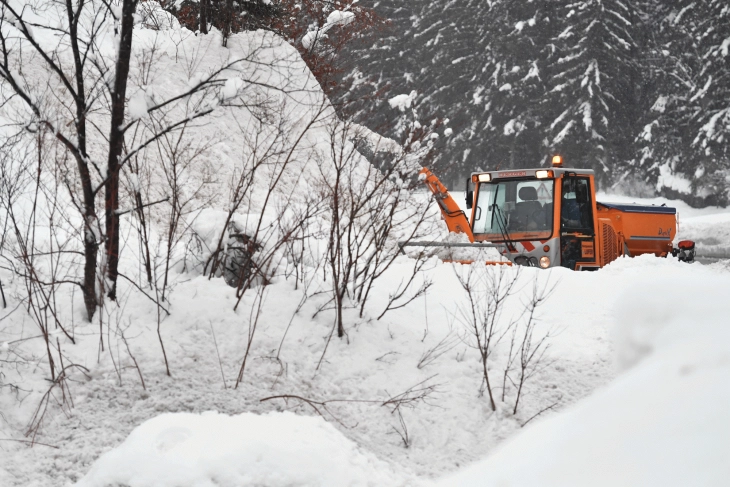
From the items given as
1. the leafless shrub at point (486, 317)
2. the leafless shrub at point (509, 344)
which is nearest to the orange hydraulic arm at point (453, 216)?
the leafless shrub at point (486, 317)

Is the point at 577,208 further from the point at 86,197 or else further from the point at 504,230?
the point at 86,197

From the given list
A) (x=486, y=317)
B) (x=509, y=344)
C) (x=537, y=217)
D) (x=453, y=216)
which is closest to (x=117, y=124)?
(x=486, y=317)

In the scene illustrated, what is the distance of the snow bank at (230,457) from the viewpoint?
410 centimetres

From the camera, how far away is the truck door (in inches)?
429

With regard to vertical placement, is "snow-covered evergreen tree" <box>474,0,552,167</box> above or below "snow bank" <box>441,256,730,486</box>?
above

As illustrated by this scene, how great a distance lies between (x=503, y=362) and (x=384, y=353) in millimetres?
1043

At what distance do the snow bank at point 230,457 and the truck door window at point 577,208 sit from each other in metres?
7.08

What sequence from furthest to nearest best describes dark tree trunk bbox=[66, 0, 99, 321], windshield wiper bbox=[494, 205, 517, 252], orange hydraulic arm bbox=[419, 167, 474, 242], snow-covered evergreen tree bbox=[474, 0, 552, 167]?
snow-covered evergreen tree bbox=[474, 0, 552, 167]
orange hydraulic arm bbox=[419, 167, 474, 242]
windshield wiper bbox=[494, 205, 517, 252]
dark tree trunk bbox=[66, 0, 99, 321]

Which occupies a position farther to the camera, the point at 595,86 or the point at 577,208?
the point at 595,86

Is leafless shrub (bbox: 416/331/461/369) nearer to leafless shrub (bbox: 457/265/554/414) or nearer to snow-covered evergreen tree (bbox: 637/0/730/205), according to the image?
leafless shrub (bbox: 457/265/554/414)

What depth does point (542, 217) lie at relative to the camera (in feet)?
35.4

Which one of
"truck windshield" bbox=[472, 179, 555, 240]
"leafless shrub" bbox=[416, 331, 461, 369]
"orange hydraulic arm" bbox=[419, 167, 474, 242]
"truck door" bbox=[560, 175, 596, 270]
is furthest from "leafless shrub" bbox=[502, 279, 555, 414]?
"orange hydraulic arm" bbox=[419, 167, 474, 242]

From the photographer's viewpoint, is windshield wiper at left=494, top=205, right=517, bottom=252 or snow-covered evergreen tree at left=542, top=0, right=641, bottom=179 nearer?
windshield wiper at left=494, top=205, right=517, bottom=252

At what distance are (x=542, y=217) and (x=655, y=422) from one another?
723cm
